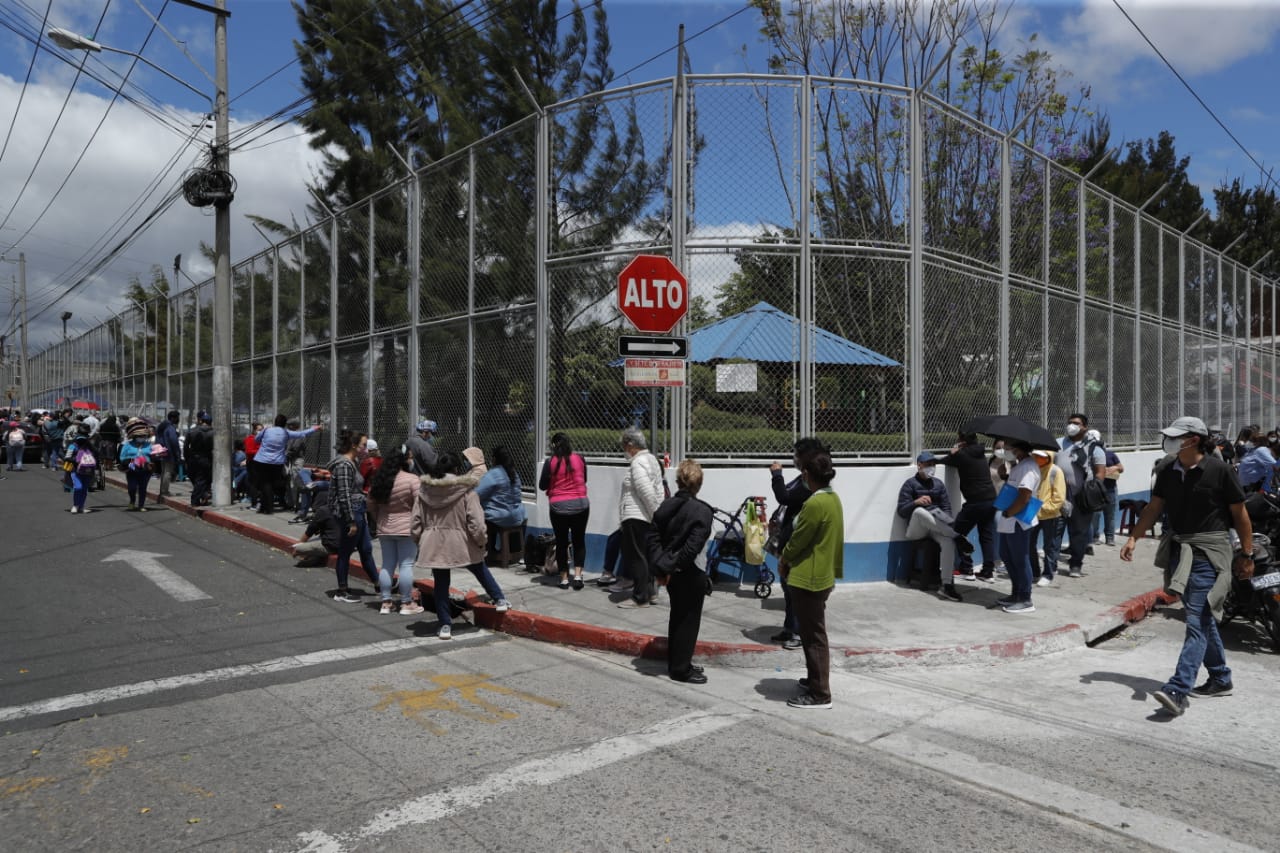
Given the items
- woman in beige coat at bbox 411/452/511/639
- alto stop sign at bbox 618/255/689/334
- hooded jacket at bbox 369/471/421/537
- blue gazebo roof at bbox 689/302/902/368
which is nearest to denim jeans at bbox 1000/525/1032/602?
blue gazebo roof at bbox 689/302/902/368

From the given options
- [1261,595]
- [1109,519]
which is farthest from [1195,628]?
[1109,519]

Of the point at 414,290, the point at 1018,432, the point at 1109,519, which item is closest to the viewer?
the point at 1018,432

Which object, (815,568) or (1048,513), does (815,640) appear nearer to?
(815,568)

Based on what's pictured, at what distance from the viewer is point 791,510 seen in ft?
26.2

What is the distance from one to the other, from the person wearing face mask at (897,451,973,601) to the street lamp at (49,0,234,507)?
12.6 metres

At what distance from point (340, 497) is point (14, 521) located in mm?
9834

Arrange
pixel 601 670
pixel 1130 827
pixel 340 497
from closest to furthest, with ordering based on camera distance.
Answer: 1. pixel 1130 827
2. pixel 601 670
3. pixel 340 497

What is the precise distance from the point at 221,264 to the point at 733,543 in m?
12.4

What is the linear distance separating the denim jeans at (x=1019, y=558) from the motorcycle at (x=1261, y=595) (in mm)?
1592

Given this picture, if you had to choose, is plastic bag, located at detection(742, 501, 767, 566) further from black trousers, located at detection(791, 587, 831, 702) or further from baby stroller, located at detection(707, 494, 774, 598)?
black trousers, located at detection(791, 587, 831, 702)

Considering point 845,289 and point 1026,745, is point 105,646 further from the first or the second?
point 845,289

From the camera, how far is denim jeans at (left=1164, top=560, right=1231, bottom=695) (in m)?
5.63

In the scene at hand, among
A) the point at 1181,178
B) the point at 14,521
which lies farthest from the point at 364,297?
the point at 1181,178

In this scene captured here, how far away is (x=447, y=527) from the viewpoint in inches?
305
